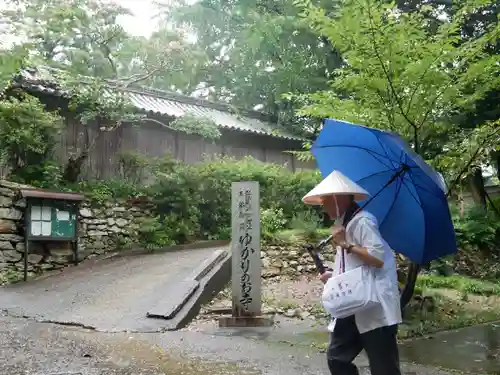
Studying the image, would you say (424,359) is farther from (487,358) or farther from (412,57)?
(412,57)

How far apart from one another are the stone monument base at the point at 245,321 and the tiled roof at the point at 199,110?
9.00 meters

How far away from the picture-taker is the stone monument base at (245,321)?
26.3ft

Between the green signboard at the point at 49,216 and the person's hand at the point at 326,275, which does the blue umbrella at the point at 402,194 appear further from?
the green signboard at the point at 49,216

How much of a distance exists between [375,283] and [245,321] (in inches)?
206

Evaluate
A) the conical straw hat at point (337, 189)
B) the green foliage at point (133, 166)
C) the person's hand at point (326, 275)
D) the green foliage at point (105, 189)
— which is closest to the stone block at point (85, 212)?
the green foliage at point (105, 189)

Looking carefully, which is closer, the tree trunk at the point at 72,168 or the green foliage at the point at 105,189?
the green foliage at the point at 105,189

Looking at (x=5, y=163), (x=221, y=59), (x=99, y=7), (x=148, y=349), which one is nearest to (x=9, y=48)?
(x=148, y=349)

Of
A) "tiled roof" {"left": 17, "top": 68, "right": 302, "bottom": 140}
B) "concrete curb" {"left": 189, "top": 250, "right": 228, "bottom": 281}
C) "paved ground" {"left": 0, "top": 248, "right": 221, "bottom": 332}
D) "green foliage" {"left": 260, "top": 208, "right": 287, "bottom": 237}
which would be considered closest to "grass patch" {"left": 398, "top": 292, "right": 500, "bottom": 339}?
"paved ground" {"left": 0, "top": 248, "right": 221, "bottom": 332}

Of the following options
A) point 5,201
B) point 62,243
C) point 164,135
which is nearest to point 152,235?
point 62,243

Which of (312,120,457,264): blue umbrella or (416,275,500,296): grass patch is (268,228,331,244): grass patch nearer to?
(416,275,500,296): grass patch

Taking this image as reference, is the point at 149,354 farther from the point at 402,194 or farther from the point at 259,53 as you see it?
the point at 259,53

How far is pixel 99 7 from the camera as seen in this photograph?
14.2m

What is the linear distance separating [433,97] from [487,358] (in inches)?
132

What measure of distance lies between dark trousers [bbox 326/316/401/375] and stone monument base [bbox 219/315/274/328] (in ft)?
15.7
